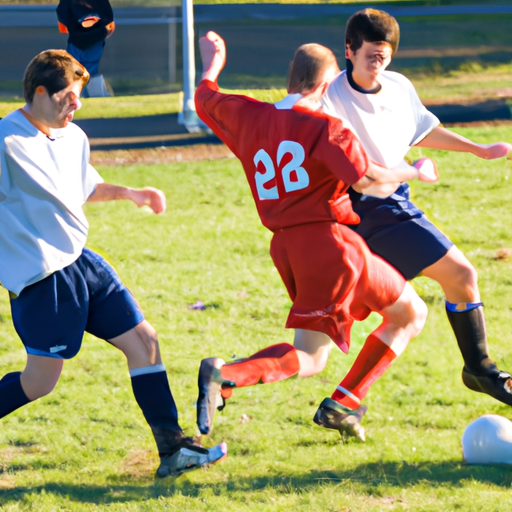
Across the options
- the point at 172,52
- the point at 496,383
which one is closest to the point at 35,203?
the point at 496,383

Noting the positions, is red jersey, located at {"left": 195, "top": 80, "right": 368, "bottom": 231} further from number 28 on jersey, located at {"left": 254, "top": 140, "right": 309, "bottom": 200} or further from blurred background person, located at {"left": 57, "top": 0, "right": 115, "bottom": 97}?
blurred background person, located at {"left": 57, "top": 0, "right": 115, "bottom": 97}

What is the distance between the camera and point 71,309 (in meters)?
3.89

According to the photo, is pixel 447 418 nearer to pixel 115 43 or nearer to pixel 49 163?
pixel 49 163

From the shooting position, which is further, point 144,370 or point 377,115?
point 144,370

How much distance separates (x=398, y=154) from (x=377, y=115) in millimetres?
203

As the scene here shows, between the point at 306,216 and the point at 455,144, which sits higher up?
the point at 455,144

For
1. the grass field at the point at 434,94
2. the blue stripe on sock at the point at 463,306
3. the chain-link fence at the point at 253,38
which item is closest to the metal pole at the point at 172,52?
the chain-link fence at the point at 253,38

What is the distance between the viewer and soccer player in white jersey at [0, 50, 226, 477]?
3729 mm

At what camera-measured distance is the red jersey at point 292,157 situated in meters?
3.59

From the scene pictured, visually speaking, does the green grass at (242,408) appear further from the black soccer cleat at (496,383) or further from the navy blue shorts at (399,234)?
the navy blue shorts at (399,234)

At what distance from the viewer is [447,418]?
5.16m

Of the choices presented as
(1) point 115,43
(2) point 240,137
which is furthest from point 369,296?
(1) point 115,43

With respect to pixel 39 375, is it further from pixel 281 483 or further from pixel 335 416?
pixel 335 416

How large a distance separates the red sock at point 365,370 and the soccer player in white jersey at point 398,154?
1.27 feet
